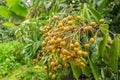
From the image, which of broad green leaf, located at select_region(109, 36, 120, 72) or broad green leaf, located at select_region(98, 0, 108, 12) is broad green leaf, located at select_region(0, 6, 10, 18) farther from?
broad green leaf, located at select_region(109, 36, 120, 72)

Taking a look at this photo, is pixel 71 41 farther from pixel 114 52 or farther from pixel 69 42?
pixel 114 52

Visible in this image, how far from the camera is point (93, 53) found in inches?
79.3

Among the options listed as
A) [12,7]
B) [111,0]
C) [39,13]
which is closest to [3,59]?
[12,7]

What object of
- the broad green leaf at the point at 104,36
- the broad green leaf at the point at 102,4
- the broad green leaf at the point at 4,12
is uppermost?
the broad green leaf at the point at 4,12

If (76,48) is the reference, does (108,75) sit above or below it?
below

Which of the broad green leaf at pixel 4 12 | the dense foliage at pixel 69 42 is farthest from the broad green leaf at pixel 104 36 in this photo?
the broad green leaf at pixel 4 12

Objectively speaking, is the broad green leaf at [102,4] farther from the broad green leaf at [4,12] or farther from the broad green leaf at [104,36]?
the broad green leaf at [4,12]

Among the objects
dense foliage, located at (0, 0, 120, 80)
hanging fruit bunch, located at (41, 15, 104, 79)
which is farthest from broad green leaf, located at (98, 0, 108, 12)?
hanging fruit bunch, located at (41, 15, 104, 79)

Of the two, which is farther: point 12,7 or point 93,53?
point 12,7

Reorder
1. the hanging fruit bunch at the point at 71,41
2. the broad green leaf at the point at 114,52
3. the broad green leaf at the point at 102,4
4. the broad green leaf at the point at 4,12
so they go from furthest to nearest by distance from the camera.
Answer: the broad green leaf at the point at 4,12, the broad green leaf at the point at 102,4, the broad green leaf at the point at 114,52, the hanging fruit bunch at the point at 71,41

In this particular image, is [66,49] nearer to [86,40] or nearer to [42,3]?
[86,40]

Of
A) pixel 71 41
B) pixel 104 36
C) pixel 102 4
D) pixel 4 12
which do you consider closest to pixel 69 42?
pixel 71 41

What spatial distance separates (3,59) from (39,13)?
60.9 inches

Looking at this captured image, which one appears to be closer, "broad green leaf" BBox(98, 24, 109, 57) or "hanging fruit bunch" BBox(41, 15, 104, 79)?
"hanging fruit bunch" BBox(41, 15, 104, 79)
